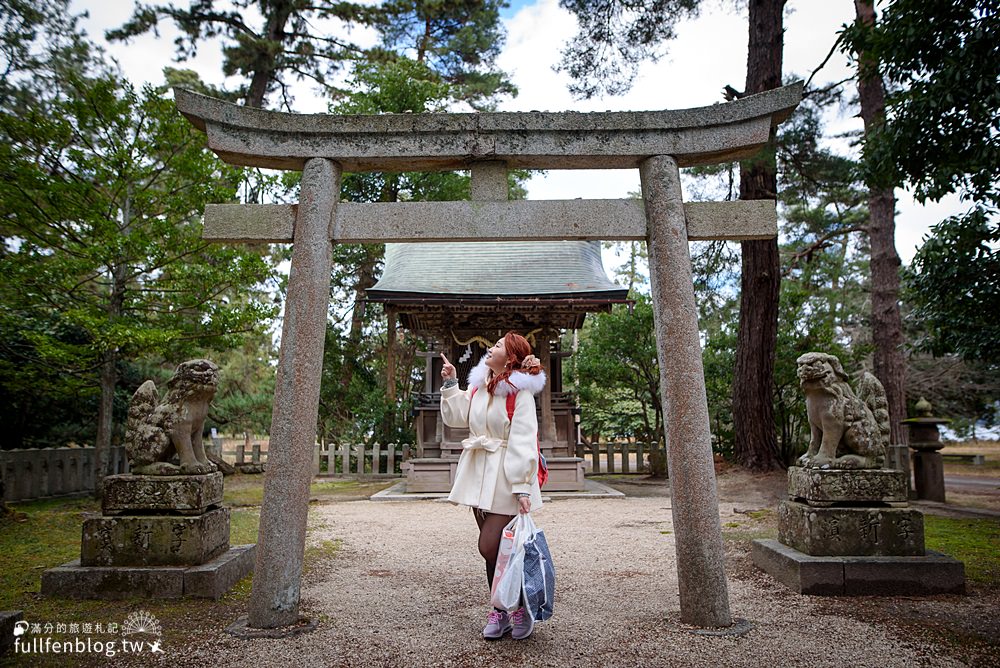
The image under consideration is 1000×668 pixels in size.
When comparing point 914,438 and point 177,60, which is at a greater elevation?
→ point 177,60

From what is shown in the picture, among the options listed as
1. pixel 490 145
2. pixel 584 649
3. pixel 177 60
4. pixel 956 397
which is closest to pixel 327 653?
pixel 584 649

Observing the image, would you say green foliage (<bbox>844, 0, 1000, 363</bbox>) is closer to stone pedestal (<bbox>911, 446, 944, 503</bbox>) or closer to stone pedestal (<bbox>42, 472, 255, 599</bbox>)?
stone pedestal (<bbox>911, 446, 944, 503</bbox>)

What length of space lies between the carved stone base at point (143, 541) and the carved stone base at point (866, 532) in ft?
14.7

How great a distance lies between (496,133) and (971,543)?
19.6 ft

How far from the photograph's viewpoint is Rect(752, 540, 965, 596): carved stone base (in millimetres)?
4270

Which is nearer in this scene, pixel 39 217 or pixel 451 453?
pixel 39 217

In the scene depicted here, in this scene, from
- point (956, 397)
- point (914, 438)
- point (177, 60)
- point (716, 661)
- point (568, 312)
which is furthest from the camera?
point (956, 397)

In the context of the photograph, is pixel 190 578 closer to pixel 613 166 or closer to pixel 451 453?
pixel 613 166

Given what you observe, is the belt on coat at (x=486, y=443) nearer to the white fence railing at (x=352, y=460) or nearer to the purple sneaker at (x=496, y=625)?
the purple sneaker at (x=496, y=625)

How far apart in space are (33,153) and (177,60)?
23.4 ft

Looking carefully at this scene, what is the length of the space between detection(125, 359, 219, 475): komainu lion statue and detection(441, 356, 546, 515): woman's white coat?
2284 mm

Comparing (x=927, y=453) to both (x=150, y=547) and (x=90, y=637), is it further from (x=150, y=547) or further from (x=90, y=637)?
(x=90, y=637)

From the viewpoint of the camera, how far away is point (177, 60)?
1370 cm

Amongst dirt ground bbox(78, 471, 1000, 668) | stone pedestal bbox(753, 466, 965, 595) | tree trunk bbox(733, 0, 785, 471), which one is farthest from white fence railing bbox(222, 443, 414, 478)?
stone pedestal bbox(753, 466, 965, 595)
